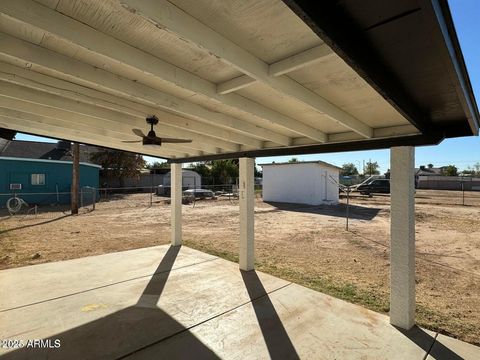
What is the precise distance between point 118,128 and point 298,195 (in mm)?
18109

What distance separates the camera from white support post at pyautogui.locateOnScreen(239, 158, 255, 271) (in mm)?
5711

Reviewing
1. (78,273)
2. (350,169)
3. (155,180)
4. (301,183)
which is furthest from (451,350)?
(350,169)

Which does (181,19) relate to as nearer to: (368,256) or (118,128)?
(118,128)

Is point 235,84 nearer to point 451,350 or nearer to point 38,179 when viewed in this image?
point 451,350

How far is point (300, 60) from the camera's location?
198cm

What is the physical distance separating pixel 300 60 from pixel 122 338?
11.0 ft

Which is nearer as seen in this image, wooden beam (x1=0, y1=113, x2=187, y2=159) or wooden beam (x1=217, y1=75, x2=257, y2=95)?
wooden beam (x1=217, y1=75, x2=257, y2=95)

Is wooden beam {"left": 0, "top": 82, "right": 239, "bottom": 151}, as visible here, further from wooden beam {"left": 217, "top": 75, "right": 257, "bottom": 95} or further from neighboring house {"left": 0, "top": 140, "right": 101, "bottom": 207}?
neighboring house {"left": 0, "top": 140, "right": 101, "bottom": 207}

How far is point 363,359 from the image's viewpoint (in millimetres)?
2889

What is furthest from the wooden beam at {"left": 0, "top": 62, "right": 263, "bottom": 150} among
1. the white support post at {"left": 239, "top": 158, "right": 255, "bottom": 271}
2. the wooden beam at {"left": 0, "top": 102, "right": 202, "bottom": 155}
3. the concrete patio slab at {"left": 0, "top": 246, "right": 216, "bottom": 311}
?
the concrete patio slab at {"left": 0, "top": 246, "right": 216, "bottom": 311}

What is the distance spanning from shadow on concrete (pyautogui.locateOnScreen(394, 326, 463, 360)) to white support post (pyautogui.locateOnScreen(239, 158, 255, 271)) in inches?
111

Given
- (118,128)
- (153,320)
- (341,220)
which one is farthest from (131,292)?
(341,220)

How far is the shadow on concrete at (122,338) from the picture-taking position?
292 centimetres

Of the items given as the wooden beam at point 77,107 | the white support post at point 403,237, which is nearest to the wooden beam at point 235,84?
the wooden beam at point 77,107
